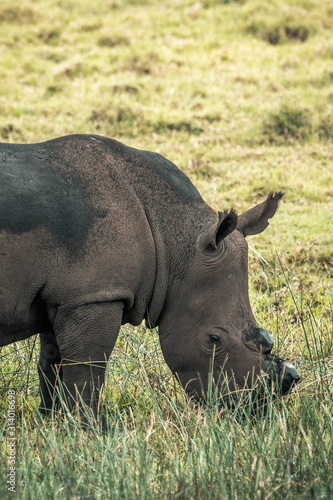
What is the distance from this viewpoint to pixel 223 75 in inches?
474

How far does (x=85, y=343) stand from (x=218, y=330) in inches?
28.7

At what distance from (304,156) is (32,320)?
656cm

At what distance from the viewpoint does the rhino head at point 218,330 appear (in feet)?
12.3

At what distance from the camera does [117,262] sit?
11.5 feet

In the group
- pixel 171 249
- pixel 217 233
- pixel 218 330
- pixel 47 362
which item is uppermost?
pixel 217 233

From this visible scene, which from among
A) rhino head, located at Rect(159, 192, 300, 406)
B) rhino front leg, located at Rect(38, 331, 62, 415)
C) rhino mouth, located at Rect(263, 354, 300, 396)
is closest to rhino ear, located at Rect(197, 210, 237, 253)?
rhino head, located at Rect(159, 192, 300, 406)

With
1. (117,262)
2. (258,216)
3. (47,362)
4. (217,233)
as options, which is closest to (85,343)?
(117,262)

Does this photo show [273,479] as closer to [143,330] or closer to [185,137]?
[143,330]

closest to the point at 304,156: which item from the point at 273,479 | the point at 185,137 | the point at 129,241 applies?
the point at 185,137

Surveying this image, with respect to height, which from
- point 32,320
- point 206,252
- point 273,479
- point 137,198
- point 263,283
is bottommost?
point 263,283

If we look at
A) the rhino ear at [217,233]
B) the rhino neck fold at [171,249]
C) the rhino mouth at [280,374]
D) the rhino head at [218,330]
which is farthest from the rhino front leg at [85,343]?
the rhino mouth at [280,374]

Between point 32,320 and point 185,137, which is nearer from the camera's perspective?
point 32,320

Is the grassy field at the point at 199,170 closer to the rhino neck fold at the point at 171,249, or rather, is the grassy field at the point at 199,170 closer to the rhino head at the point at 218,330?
the rhino head at the point at 218,330

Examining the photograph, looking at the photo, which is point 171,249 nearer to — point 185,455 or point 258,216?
point 258,216
